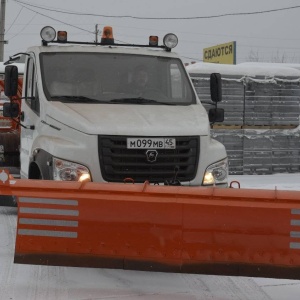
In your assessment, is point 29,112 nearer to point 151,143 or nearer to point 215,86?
point 151,143

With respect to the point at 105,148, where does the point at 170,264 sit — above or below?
below

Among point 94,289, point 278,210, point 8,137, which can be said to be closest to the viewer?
point 278,210

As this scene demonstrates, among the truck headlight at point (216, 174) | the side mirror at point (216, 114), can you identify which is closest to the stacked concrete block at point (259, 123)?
the side mirror at point (216, 114)

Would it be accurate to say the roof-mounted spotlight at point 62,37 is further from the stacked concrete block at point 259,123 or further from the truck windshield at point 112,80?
the stacked concrete block at point 259,123

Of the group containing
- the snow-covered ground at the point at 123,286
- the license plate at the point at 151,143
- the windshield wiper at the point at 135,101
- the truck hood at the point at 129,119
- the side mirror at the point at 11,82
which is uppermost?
the side mirror at the point at 11,82

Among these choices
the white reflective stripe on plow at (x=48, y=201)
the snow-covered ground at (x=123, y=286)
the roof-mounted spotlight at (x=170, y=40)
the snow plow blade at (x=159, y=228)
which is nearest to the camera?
the snow plow blade at (x=159, y=228)

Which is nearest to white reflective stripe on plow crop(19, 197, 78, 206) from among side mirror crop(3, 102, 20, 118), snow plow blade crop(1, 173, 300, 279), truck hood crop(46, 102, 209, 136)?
snow plow blade crop(1, 173, 300, 279)

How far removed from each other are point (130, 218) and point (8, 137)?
482 centimetres

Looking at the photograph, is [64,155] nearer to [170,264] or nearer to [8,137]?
[170,264]

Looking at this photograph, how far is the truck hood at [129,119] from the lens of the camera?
5.85m

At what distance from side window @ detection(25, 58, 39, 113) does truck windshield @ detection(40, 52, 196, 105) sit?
26cm

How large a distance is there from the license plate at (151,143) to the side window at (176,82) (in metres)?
1.18

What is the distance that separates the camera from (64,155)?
5805mm


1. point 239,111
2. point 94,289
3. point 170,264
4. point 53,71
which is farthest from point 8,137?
point 239,111
